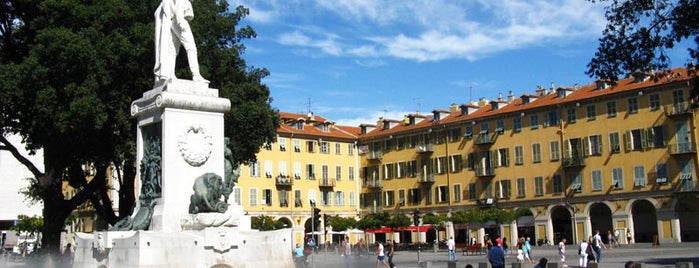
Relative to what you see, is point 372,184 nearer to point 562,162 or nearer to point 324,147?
point 324,147

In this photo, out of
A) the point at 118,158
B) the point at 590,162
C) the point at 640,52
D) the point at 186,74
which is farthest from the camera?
the point at 590,162

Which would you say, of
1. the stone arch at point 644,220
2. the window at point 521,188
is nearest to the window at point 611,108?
the stone arch at point 644,220

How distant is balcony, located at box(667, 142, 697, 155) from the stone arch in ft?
16.1

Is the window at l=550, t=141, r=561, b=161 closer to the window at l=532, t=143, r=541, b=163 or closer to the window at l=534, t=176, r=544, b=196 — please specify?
the window at l=532, t=143, r=541, b=163

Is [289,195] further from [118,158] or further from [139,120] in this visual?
[139,120]

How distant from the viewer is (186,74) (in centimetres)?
2728

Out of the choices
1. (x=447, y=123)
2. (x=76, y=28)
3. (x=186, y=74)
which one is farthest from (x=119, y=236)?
(x=447, y=123)

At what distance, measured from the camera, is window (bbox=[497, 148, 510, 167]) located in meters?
71.8

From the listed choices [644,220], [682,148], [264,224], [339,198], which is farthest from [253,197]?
[682,148]

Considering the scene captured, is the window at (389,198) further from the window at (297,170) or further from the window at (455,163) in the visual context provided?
the window at (297,170)

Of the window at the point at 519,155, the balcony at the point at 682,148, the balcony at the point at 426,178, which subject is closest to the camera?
the balcony at the point at 682,148

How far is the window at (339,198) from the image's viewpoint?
280 ft

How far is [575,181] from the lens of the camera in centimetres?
6700

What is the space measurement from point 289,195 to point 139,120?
6509 cm
